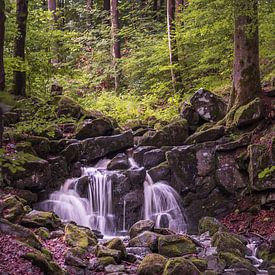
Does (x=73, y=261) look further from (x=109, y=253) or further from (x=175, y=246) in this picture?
(x=175, y=246)

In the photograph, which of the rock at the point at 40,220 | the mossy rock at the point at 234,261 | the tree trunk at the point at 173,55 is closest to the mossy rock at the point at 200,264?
the mossy rock at the point at 234,261

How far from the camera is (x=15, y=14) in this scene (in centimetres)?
1300

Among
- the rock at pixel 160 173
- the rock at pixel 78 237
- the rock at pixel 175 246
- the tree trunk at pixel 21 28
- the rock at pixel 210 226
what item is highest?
the tree trunk at pixel 21 28

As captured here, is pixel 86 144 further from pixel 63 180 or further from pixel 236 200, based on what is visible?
pixel 236 200

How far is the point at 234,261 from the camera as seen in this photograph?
8.08 metres

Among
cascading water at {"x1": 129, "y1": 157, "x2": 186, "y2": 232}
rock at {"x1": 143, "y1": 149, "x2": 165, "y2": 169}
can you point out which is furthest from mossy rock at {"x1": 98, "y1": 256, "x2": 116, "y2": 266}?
rock at {"x1": 143, "y1": 149, "x2": 165, "y2": 169}

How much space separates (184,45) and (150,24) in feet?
20.8

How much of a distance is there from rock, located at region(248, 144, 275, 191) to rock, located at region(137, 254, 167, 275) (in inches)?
161

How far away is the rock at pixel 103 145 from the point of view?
13484 millimetres

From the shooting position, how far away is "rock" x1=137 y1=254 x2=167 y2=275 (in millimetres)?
7373

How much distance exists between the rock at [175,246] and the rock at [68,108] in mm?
7205

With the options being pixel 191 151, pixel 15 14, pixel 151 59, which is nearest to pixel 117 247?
pixel 191 151

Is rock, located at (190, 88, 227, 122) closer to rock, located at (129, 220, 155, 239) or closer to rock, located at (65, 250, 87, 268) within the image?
rock, located at (129, 220, 155, 239)

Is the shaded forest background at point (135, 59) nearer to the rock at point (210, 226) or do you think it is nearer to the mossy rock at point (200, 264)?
the rock at point (210, 226)
